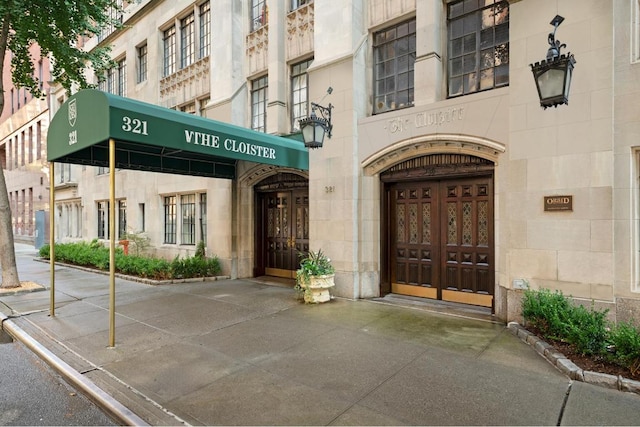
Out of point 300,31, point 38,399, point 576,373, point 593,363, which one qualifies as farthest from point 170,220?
point 593,363

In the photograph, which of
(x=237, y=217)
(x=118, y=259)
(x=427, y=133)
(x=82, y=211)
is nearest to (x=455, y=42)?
(x=427, y=133)

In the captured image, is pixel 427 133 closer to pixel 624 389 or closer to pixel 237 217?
pixel 624 389

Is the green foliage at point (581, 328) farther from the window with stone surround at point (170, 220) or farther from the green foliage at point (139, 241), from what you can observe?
the green foliage at point (139, 241)

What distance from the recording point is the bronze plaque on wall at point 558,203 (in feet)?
18.2

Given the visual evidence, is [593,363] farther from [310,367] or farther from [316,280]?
[316,280]

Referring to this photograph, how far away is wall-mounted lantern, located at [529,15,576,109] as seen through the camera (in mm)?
4746

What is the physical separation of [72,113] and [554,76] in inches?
309

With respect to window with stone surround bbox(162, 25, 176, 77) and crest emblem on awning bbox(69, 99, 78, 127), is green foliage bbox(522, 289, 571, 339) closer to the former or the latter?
crest emblem on awning bbox(69, 99, 78, 127)

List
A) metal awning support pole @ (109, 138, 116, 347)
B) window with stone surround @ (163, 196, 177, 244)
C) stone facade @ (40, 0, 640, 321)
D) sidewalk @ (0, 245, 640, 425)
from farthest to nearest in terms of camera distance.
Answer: window with stone surround @ (163, 196, 177, 244), metal awning support pole @ (109, 138, 116, 347), stone facade @ (40, 0, 640, 321), sidewalk @ (0, 245, 640, 425)

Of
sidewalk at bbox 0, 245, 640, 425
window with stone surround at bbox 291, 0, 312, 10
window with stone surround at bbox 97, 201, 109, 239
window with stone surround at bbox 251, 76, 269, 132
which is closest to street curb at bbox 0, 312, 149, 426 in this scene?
sidewalk at bbox 0, 245, 640, 425

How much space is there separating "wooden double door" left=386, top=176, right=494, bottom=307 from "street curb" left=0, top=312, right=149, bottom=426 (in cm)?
623

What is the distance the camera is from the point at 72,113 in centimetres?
627

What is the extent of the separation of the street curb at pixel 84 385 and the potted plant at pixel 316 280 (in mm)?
4467

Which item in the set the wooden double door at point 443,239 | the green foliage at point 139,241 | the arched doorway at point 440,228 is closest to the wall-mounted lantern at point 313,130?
the arched doorway at point 440,228
